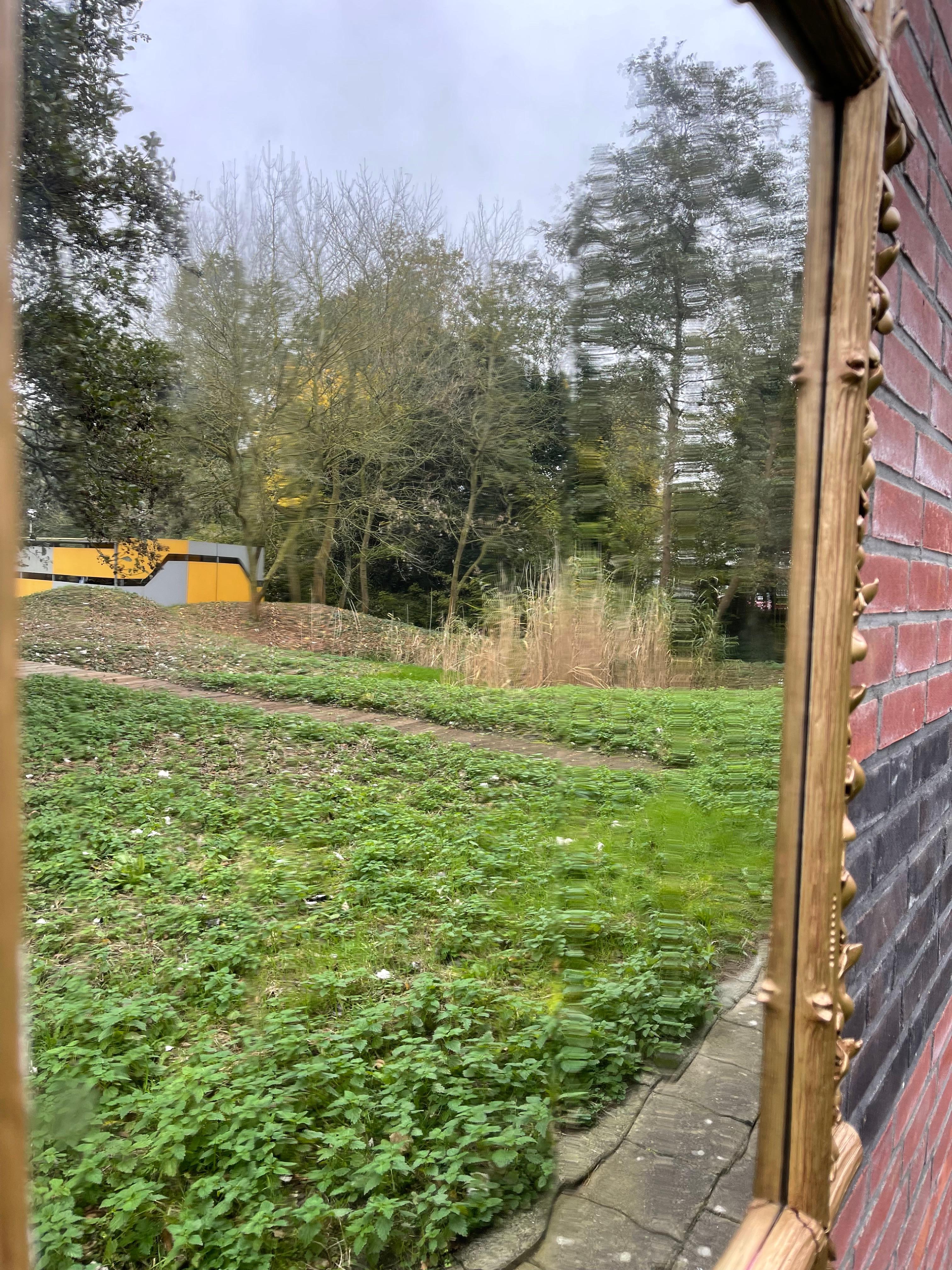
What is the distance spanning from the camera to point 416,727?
74 centimetres

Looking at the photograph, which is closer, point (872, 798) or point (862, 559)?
point (862, 559)

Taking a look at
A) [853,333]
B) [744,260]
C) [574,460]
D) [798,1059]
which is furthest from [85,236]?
[798,1059]

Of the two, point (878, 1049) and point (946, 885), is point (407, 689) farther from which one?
point (946, 885)

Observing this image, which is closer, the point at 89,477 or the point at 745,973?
the point at 89,477

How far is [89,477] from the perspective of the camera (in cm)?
41

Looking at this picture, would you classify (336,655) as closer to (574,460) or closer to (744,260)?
(574,460)

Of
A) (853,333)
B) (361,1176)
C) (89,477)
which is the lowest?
(361,1176)

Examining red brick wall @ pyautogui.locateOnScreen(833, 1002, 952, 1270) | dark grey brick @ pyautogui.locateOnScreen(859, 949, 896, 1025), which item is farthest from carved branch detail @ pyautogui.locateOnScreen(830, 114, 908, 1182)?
red brick wall @ pyautogui.locateOnScreen(833, 1002, 952, 1270)

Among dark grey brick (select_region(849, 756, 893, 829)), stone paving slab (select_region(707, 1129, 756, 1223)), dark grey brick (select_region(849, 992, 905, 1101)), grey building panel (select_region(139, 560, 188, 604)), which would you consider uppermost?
grey building panel (select_region(139, 560, 188, 604))

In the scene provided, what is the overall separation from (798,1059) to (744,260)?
38.3 inches

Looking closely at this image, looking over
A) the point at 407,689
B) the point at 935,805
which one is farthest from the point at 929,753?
the point at 407,689

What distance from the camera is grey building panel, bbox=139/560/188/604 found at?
51 cm

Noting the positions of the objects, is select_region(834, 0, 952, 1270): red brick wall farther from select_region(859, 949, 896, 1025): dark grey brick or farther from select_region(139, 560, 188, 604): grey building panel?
select_region(139, 560, 188, 604): grey building panel

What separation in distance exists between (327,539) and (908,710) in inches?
47.9
